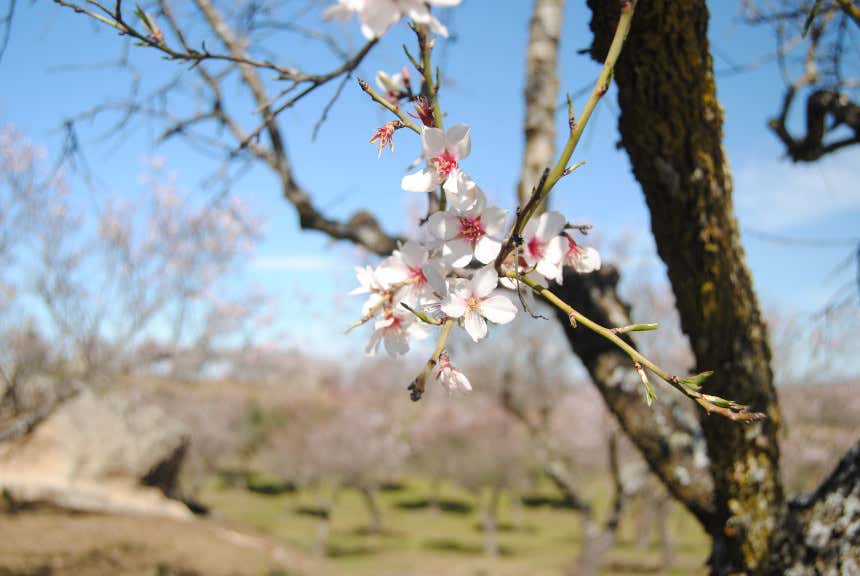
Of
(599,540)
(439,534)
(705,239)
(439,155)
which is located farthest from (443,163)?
(439,534)

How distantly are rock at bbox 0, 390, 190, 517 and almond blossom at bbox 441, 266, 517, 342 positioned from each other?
8.84 metres

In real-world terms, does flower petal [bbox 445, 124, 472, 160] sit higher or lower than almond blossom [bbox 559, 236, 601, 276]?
higher

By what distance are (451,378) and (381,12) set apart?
0.44 metres

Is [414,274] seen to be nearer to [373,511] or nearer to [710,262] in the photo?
[710,262]

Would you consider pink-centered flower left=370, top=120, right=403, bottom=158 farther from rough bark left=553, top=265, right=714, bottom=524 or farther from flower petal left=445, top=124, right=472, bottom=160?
rough bark left=553, top=265, right=714, bottom=524

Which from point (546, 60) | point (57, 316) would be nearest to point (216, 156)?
point (546, 60)

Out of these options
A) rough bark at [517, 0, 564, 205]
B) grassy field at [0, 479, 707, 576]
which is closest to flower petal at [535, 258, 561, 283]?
rough bark at [517, 0, 564, 205]

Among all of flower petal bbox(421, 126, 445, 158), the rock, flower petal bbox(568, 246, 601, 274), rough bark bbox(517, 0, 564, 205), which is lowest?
the rock

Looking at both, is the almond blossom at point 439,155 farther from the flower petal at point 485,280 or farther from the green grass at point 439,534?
the green grass at point 439,534

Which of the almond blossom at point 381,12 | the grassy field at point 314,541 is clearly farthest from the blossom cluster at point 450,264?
the grassy field at point 314,541

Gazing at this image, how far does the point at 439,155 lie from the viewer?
0.72 metres

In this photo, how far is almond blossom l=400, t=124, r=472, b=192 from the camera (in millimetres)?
697

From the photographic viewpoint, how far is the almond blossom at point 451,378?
0.75 meters

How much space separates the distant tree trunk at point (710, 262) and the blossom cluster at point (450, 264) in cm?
98
